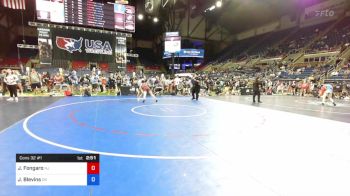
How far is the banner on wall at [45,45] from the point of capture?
18.6 metres

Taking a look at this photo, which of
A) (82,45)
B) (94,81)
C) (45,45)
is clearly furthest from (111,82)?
(45,45)

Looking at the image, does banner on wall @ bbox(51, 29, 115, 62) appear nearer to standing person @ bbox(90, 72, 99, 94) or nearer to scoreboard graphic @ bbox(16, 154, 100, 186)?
standing person @ bbox(90, 72, 99, 94)

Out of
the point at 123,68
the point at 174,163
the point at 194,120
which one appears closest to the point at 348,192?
the point at 174,163

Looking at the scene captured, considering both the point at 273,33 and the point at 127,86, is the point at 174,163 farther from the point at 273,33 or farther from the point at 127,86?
the point at 273,33

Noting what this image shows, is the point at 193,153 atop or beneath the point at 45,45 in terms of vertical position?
beneath

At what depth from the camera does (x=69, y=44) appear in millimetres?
20359

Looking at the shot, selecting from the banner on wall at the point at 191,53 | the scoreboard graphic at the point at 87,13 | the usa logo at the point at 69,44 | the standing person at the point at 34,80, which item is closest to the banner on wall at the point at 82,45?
the usa logo at the point at 69,44

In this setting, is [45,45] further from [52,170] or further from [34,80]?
[52,170]

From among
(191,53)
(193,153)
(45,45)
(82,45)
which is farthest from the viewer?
(191,53)

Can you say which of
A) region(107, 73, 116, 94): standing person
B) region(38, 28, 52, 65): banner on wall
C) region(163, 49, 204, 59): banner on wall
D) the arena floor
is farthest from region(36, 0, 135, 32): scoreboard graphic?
region(163, 49, 204, 59): banner on wall

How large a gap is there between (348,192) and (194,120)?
4.91 meters

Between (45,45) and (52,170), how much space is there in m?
20.4

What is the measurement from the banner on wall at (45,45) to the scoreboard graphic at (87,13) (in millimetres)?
1214

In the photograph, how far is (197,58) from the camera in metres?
46.3
